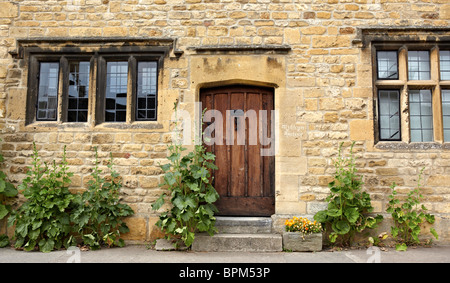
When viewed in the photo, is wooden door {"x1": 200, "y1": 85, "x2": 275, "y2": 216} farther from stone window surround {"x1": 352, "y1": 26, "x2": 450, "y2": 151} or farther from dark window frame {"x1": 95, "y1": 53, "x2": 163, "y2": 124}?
stone window surround {"x1": 352, "y1": 26, "x2": 450, "y2": 151}

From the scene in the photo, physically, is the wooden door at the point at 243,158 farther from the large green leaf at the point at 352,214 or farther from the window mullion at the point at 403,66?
the window mullion at the point at 403,66

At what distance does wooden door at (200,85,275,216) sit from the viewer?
16.5ft

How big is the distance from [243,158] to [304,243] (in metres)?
1.56

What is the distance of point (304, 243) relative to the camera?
4.40 m

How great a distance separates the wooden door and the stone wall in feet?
0.78

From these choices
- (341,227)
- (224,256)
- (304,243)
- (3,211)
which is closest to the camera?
(224,256)

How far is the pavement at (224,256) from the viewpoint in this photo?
157 inches

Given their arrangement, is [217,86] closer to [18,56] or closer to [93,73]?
[93,73]

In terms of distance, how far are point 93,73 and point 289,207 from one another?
12.4 feet

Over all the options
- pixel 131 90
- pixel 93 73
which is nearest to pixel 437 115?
pixel 131 90

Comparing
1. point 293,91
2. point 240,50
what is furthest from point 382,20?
point 240,50

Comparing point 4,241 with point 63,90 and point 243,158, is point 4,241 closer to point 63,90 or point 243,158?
point 63,90

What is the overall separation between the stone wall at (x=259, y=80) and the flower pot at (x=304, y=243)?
0.45 metres

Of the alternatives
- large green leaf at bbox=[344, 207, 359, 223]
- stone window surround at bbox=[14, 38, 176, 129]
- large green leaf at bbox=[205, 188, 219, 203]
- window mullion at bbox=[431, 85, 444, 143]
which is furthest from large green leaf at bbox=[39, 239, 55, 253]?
window mullion at bbox=[431, 85, 444, 143]
